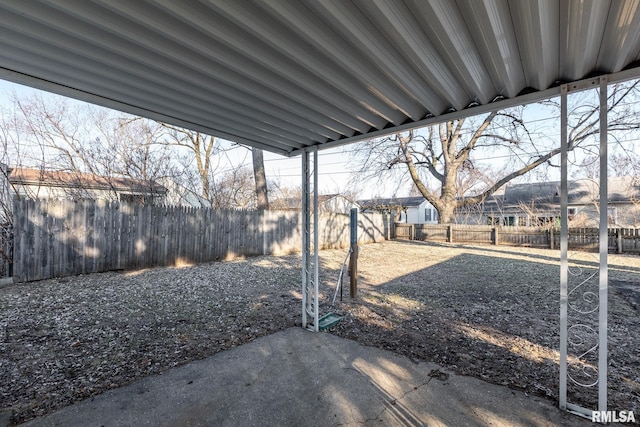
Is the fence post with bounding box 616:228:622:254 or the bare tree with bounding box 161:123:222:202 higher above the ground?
the bare tree with bounding box 161:123:222:202

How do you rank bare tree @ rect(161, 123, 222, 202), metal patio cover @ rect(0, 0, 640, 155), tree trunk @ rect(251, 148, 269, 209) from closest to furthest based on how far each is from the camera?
1. metal patio cover @ rect(0, 0, 640, 155)
2. tree trunk @ rect(251, 148, 269, 209)
3. bare tree @ rect(161, 123, 222, 202)

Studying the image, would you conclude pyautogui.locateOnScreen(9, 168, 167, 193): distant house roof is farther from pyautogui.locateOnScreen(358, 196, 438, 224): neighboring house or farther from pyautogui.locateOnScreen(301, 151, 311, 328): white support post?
pyautogui.locateOnScreen(358, 196, 438, 224): neighboring house

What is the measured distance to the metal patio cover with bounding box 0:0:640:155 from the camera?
4.54 ft

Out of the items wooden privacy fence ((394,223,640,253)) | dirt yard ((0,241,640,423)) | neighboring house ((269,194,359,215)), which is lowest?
dirt yard ((0,241,640,423))

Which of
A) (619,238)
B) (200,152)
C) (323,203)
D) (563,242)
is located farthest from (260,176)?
(619,238)

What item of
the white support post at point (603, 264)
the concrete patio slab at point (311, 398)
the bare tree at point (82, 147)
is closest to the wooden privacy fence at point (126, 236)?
the bare tree at point (82, 147)

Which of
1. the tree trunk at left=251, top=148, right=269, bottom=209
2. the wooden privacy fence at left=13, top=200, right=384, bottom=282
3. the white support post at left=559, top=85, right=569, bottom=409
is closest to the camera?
the white support post at left=559, top=85, right=569, bottom=409

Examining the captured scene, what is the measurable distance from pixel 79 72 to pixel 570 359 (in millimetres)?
4510

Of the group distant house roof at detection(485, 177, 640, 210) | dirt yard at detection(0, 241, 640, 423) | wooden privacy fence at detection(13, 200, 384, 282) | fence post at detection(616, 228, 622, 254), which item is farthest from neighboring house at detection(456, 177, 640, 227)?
wooden privacy fence at detection(13, 200, 384, 282)

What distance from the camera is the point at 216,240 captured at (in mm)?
7961

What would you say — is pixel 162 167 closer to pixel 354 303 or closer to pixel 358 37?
pixel 354 303

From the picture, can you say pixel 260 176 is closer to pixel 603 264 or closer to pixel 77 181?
pixel 77 181

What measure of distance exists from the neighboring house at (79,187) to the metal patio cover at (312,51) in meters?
6.63

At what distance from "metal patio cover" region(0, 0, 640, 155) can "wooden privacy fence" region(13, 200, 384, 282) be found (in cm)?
477
